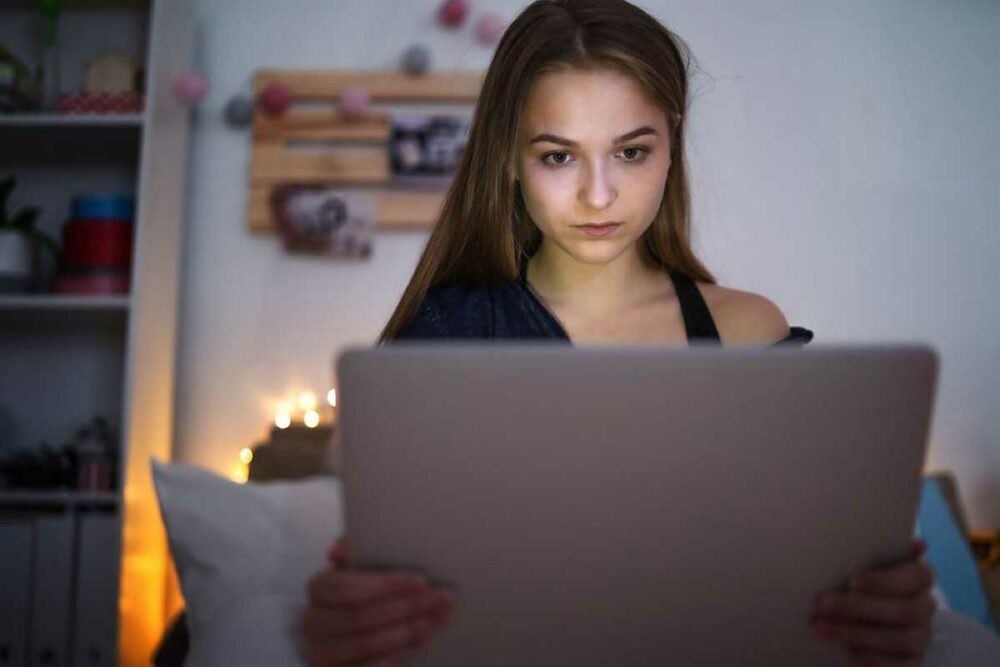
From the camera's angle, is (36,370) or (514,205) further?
(36,370)

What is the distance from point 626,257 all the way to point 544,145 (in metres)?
0.23

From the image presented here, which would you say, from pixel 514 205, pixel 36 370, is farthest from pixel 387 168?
pixel 514 205

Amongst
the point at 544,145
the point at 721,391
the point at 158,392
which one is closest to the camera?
the point at 721,391

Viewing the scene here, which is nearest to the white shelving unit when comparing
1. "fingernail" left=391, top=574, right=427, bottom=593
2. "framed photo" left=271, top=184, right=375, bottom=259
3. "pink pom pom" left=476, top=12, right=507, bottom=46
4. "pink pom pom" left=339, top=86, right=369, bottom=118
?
"framed photo" left=271, top=184, right=375, bottom=259

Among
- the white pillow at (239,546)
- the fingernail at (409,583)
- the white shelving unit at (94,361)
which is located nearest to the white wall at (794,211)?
the white shelving unit at (94,361)

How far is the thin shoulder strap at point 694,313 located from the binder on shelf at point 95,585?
4.81ft

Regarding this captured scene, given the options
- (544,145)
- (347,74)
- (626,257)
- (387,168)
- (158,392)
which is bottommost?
(158,392)

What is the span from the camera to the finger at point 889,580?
0.67m

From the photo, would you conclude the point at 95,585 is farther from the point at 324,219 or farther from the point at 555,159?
the point at 555,159

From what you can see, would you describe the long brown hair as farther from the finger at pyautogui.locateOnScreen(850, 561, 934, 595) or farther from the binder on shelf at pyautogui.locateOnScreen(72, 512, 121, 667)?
the binder on shelf at pyautogui.locateOnScreen(72, 512, 121, 667)

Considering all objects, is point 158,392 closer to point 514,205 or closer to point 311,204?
point 311,204

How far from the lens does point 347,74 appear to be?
2.54 m

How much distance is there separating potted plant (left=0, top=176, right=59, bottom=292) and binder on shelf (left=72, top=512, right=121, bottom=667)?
56cm

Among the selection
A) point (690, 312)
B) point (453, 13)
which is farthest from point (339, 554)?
point (453, 13)
